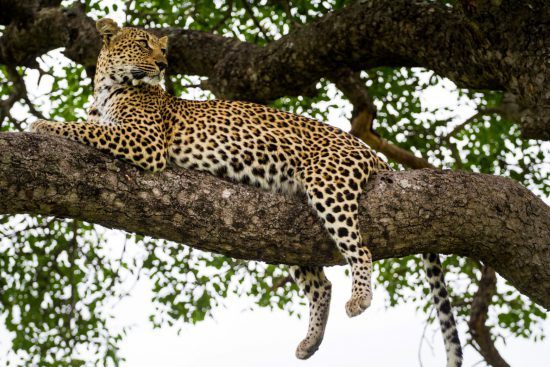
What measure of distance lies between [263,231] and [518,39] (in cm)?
255

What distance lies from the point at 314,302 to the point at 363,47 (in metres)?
2.38

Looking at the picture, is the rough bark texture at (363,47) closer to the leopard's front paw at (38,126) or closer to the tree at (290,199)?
the tree at (290,199)

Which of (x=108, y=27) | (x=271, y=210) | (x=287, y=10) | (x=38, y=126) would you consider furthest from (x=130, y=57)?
(x=287, y=10)

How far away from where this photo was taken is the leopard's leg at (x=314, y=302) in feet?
20.6

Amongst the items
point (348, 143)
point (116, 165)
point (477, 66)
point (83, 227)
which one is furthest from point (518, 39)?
point (83, 227)

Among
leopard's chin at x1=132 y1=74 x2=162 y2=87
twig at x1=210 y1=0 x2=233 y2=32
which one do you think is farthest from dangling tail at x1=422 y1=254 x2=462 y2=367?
twig at x1=210 y1=0 x2=233 y2=32

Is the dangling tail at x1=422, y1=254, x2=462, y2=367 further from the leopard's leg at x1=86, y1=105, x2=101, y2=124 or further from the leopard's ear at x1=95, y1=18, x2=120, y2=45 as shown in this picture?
the leopard's ear at x1=95, y1=18, x2=120, y2=45

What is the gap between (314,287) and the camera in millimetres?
6434

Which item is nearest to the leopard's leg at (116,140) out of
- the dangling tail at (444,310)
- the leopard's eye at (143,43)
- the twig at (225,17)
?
the leopard's eye at (143,43)

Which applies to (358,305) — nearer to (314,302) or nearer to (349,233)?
(349,233)

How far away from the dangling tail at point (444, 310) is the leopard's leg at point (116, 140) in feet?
7.11

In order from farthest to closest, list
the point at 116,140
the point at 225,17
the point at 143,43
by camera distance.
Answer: the point at 225,17 < the point at 143,43 < the point at 116,140

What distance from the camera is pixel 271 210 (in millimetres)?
5371

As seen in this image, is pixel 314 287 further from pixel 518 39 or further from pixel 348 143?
pixel 518 39
